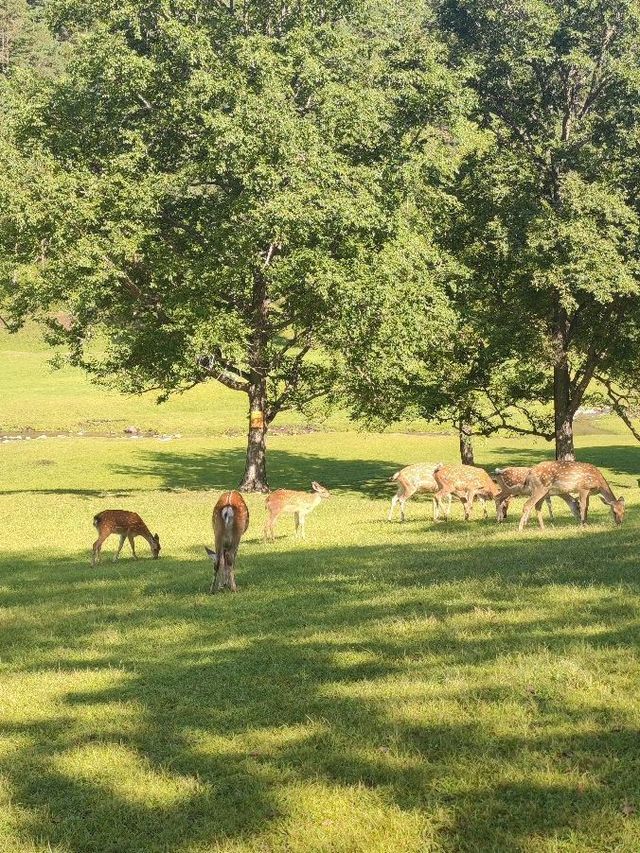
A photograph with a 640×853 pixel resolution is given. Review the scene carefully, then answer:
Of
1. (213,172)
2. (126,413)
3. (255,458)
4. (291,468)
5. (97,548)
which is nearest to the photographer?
(97,548)

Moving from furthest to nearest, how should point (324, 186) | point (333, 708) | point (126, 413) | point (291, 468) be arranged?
point (126, 413), point (291, 468), point (324, 186), point (333, 708)

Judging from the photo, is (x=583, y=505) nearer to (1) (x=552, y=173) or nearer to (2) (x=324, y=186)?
(2) (x=324, y=186)

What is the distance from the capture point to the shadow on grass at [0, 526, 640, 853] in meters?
7.92

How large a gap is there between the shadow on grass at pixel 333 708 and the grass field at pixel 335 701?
0.02 metres

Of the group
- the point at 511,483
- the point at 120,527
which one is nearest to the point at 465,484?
the point at 511,483

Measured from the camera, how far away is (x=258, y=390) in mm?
40969

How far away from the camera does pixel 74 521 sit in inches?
1249

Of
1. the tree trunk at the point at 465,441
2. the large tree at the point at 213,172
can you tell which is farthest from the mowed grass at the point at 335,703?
the tree trunk at the point at 465,441

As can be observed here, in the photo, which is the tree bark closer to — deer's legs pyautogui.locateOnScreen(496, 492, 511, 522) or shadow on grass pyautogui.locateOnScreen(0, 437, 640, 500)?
shadow on grass pyautogui.locateOnScreen(0, 437, 640, 500)

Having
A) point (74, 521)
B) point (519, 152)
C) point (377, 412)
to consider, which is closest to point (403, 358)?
point (377, 412)

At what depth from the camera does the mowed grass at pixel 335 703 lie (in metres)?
7.75

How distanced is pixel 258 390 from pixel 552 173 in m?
14.0

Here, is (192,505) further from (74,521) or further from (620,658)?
(620,658)

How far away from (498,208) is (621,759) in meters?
32.9
